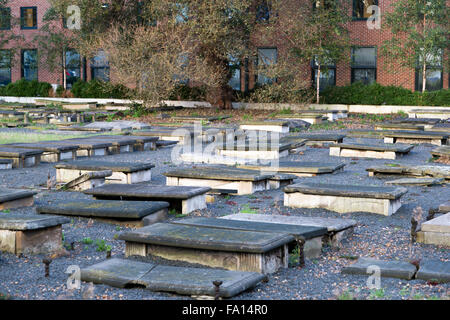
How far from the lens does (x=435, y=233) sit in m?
6.31

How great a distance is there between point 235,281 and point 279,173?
5.83m

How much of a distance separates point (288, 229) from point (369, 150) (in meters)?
7.97

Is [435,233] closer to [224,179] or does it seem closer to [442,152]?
[224,179]

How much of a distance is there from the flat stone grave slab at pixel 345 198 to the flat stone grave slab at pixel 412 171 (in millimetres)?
2469

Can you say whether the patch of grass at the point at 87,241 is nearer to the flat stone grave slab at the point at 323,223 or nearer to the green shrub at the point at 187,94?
the flat stone grave slab at the point at 323,223

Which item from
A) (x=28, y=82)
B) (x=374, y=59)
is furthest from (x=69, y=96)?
(x=374, y=59)

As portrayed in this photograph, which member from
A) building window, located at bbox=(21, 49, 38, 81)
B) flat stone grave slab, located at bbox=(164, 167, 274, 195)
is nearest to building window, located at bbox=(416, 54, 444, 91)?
flat stone grave slab, located at bbox=(164, 167, 274, 195)

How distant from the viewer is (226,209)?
8148 millimetres

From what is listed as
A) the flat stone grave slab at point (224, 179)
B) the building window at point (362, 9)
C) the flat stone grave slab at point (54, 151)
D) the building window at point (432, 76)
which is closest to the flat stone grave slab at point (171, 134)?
the flat stone grave slab at point (54, 151)

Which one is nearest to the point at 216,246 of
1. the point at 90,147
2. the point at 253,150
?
the point at 253,150

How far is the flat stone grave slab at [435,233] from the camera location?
625 cm

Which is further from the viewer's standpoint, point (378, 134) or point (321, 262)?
point (378, 134)

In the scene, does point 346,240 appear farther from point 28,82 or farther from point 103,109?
point 28,82

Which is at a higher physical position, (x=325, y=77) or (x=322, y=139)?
(x=325, y=77)
